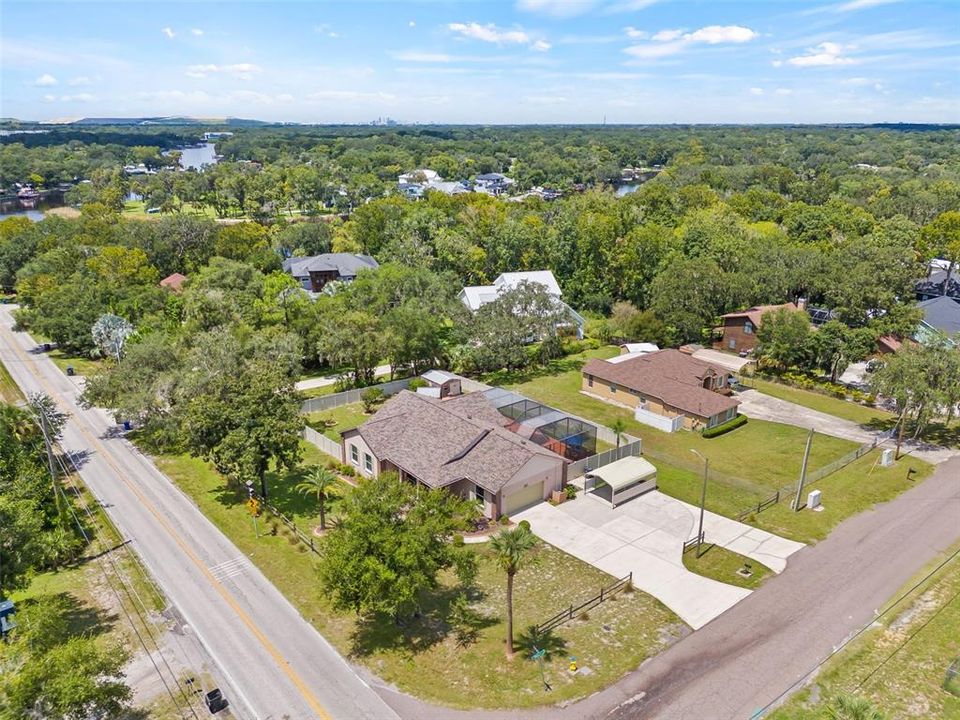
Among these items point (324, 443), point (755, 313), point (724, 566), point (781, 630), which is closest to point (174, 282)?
point (324, 443)

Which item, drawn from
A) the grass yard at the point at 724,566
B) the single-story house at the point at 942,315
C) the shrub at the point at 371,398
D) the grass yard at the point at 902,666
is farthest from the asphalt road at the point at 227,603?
the single-story house at the point at 942,315

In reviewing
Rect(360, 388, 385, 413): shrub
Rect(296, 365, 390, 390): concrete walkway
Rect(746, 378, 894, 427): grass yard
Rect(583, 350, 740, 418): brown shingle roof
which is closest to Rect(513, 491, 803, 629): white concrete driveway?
Rect(583, 350, 740, 418): brown shingle roof

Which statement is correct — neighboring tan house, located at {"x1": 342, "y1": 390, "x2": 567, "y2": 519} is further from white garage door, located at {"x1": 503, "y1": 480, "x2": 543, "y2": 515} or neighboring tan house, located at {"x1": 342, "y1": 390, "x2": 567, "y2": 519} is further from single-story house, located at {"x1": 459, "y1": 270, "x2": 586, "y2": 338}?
single-story house, located at {"x1": 459, "y1": 270, "x2": 586, "y2": 338}

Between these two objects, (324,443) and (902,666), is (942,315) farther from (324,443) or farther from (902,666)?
(324,443)

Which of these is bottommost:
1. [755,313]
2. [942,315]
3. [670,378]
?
[670,378]

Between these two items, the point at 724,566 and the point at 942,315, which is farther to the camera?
the point at 942,315

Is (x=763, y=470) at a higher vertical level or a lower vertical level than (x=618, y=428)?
lower
